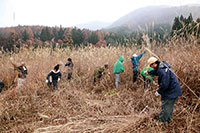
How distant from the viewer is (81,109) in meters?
3.17

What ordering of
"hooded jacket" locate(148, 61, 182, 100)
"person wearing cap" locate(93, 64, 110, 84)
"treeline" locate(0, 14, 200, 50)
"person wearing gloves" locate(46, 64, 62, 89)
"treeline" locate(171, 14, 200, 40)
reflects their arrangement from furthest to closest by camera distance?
"person wearing cap" locate(93, 64, 110, 84) → "person wearing gloves" locate(46, 64, 62, 89) → "treeline" locate(0, 14, 200, 50) → "treeline" locate(171, 14, 200, 40) → "hooded jacket" locate(148, 61, 182, 100)

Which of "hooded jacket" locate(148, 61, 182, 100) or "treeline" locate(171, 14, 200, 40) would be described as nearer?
"hooded jacket" locate(148, 61, 182, 100)

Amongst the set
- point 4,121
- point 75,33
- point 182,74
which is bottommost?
point 4,121

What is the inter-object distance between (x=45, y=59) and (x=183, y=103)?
638cm

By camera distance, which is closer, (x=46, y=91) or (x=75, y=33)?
(x=46, y=91)

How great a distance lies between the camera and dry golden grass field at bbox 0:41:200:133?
219 centimetres

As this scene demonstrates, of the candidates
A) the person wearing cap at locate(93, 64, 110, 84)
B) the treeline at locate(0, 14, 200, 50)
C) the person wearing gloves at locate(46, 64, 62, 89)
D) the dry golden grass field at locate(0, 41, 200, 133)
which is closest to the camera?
the dry golden grass field at locate(0, 41, 200, 133)

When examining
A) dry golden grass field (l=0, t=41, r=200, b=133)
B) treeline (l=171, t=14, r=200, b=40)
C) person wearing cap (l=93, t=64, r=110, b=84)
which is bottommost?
dry golden grass field (l=0, t=41, r=200, b=133)

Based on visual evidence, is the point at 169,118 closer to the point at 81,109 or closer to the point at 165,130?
the point at 165,130

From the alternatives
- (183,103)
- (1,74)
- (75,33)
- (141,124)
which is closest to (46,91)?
(1,74)

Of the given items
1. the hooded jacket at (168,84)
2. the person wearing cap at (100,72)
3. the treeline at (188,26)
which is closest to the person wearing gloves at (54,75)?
the person wearing cap at (100,72)

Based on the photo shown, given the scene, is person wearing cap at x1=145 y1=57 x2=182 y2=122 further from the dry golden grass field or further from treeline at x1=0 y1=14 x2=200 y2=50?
treeline at x1=0 y1=14 x2=200 y2=50

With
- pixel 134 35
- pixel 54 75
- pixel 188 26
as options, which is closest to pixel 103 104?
pixel 54 75

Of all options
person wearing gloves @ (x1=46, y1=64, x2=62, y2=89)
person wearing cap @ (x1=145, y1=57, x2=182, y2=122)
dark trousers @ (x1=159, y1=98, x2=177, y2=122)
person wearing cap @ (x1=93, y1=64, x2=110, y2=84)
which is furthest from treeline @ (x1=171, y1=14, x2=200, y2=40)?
person wearing gloves @ (x1=46, y1=64, x2=62, y2=89)
